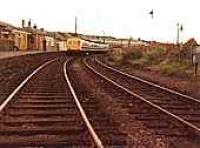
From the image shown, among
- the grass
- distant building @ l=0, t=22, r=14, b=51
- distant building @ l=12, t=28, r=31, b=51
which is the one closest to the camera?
the grass

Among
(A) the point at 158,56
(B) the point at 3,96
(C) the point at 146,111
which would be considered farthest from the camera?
(A) the point at 158,56

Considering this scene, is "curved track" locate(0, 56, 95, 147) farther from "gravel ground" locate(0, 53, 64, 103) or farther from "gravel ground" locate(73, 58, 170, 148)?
"gravel ground" locate(0, 53, 64, 103)

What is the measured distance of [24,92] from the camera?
58.5 ft

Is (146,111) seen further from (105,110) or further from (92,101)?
(92,101)

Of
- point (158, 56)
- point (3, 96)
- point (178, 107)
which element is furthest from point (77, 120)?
point (158, 56)

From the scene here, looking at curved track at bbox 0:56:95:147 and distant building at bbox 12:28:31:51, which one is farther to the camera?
distant building at bbox 12:28:31:51

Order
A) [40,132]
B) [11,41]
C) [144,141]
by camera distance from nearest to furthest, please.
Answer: [144,141], [40,132], [11,41]

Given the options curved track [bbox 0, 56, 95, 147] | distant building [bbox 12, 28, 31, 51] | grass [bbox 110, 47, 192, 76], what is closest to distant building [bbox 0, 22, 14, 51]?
distant building [bbox 12, 28, 31, 51]

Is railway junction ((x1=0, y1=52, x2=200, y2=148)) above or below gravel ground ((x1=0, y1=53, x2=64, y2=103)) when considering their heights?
above

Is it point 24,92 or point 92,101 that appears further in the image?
point 24,92

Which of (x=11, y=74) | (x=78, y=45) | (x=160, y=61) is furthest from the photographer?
(x=78, y=45)

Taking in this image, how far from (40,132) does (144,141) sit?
6.32 ft

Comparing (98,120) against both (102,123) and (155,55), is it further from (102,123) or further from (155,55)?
(155,55)

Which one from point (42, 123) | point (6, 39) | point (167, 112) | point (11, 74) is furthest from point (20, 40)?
point (42, 123)
